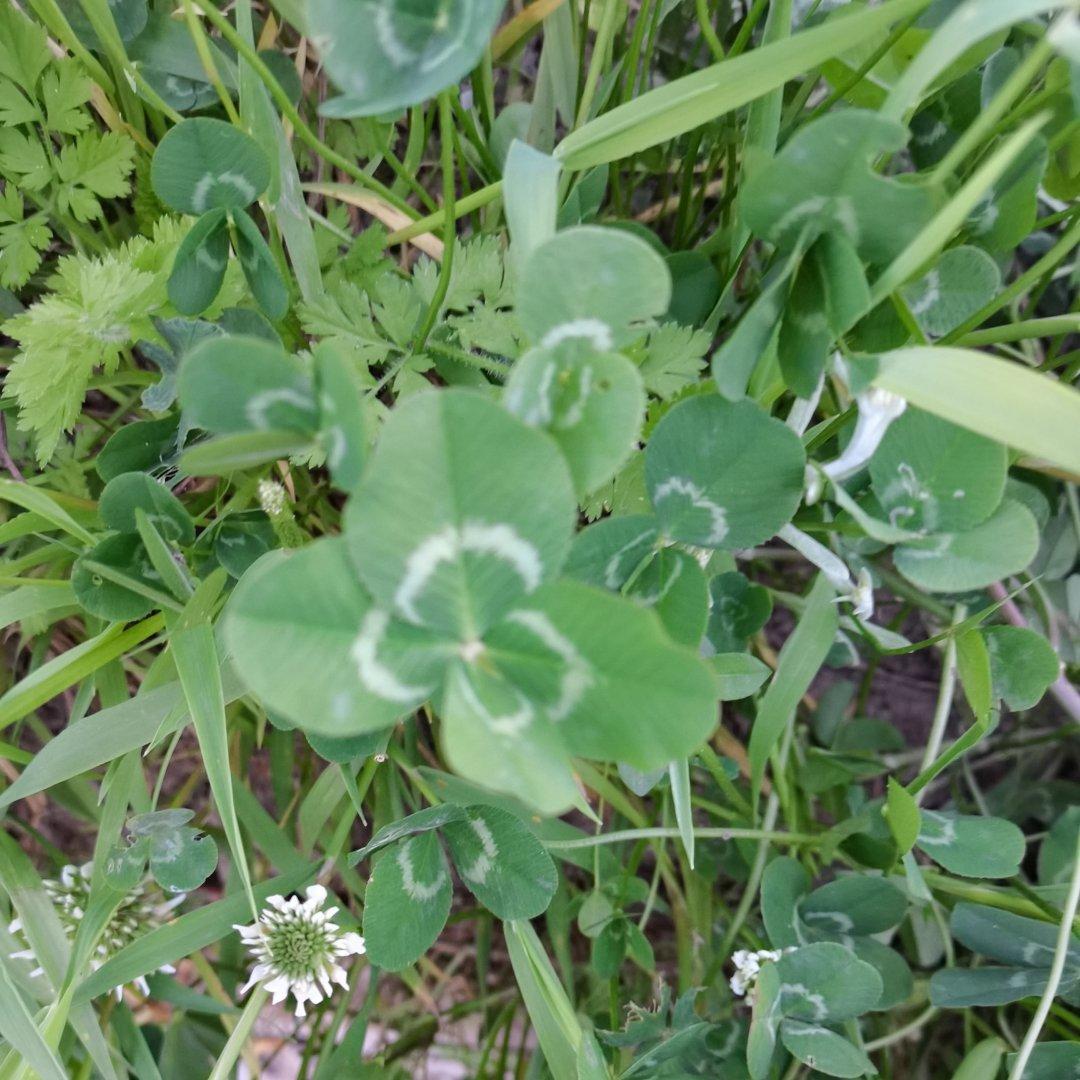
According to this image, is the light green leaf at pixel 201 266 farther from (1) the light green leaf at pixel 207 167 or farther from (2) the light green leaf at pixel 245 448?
(2) the light green leaf at pixel 245 448

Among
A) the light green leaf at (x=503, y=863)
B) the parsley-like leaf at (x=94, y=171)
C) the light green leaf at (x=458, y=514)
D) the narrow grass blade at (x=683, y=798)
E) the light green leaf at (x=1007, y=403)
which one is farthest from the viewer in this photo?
the parsley-like leaf at (x=94, y=171)

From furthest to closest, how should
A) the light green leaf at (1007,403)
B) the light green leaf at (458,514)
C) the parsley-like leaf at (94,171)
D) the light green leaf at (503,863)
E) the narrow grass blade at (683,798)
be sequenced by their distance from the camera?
the parsley-like leaf at (94,171)
the light green leaf at (503,863)
the narrow grass blade at (683,798)
the light green leaf at (1007,403)
the light green leaf at (458,514)

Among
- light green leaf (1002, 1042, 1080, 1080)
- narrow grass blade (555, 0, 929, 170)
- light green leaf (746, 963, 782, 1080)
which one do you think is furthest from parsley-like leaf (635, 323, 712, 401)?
light green leaf (1002, 1042, 1080, 1080)

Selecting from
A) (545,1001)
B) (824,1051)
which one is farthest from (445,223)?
(824,1051)

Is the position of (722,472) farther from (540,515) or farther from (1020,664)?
(1020,664)

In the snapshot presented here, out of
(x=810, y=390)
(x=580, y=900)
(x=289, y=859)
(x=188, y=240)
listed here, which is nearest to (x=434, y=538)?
(x=810, y=390)

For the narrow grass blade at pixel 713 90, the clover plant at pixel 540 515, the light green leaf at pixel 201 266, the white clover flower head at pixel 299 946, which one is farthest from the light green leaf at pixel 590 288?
the white clover flower head at pixel 299 946
